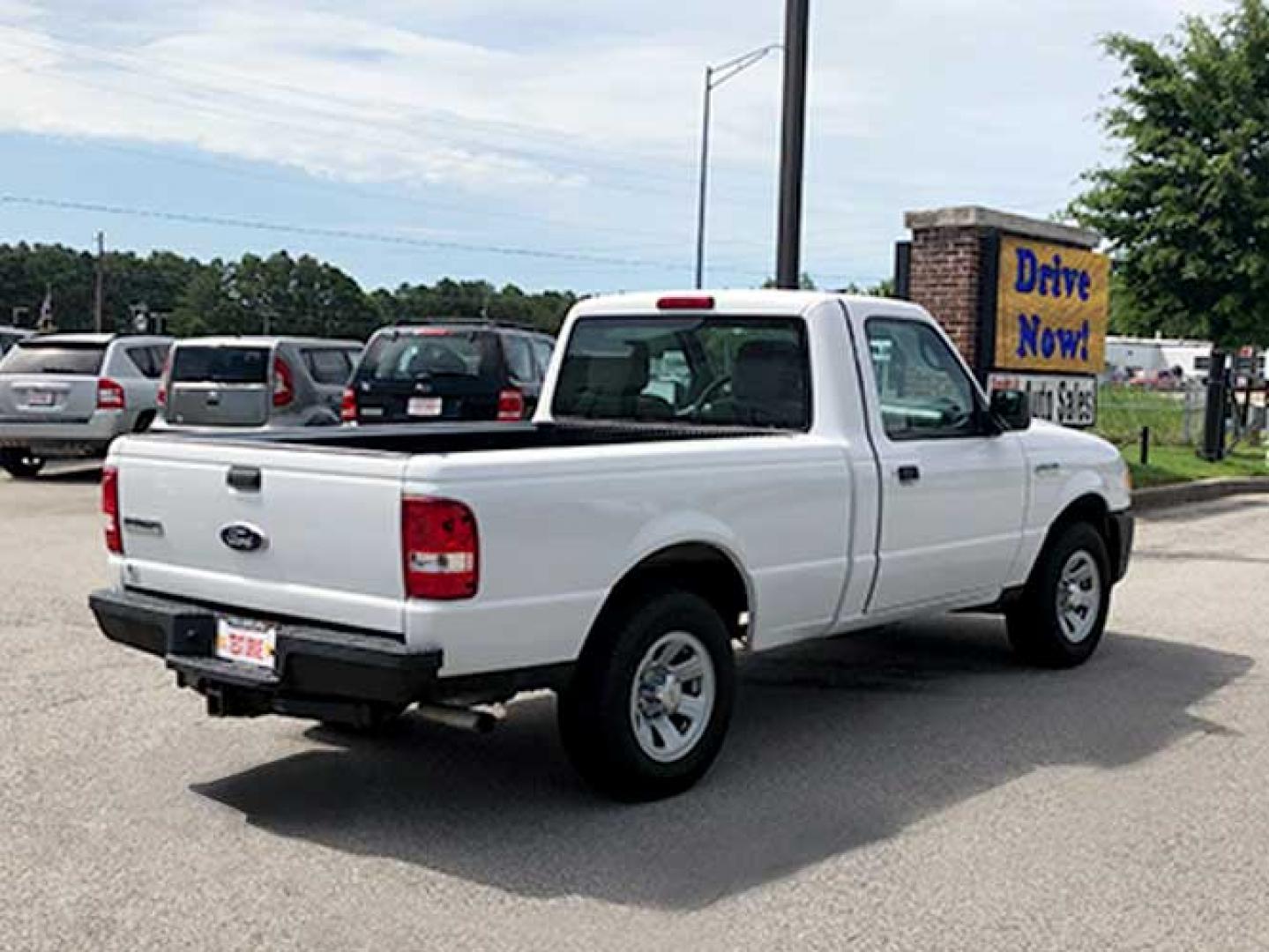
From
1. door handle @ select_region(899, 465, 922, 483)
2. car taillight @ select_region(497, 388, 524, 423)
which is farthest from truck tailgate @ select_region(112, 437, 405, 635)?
car taillight @ select_region(497, 388, 524, 423)

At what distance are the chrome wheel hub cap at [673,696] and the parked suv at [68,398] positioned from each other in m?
12.9

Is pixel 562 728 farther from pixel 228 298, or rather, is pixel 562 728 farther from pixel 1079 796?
pixel 228 298

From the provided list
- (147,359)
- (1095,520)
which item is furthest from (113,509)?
(147,359)

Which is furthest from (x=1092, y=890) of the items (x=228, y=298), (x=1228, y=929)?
(x=228, y=298)

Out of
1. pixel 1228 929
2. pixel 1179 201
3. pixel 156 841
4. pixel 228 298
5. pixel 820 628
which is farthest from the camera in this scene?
pixel 228 298

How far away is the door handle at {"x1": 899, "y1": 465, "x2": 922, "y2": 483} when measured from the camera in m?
6.54

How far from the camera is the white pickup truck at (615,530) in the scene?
487cm

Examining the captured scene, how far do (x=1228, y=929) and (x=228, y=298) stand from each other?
9521cm

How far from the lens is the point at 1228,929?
176 inches

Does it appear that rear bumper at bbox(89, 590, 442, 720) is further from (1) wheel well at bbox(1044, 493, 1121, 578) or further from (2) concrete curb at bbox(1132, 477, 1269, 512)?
(2) concrete curb at bbox(1132, 477, 1269, 512)

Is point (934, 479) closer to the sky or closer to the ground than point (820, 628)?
closer to the sky

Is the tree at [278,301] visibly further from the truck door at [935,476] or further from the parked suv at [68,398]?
the truck door at [935,476]

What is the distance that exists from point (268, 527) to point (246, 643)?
0.40m

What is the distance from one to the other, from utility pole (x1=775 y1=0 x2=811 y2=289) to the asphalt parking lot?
246 inches
